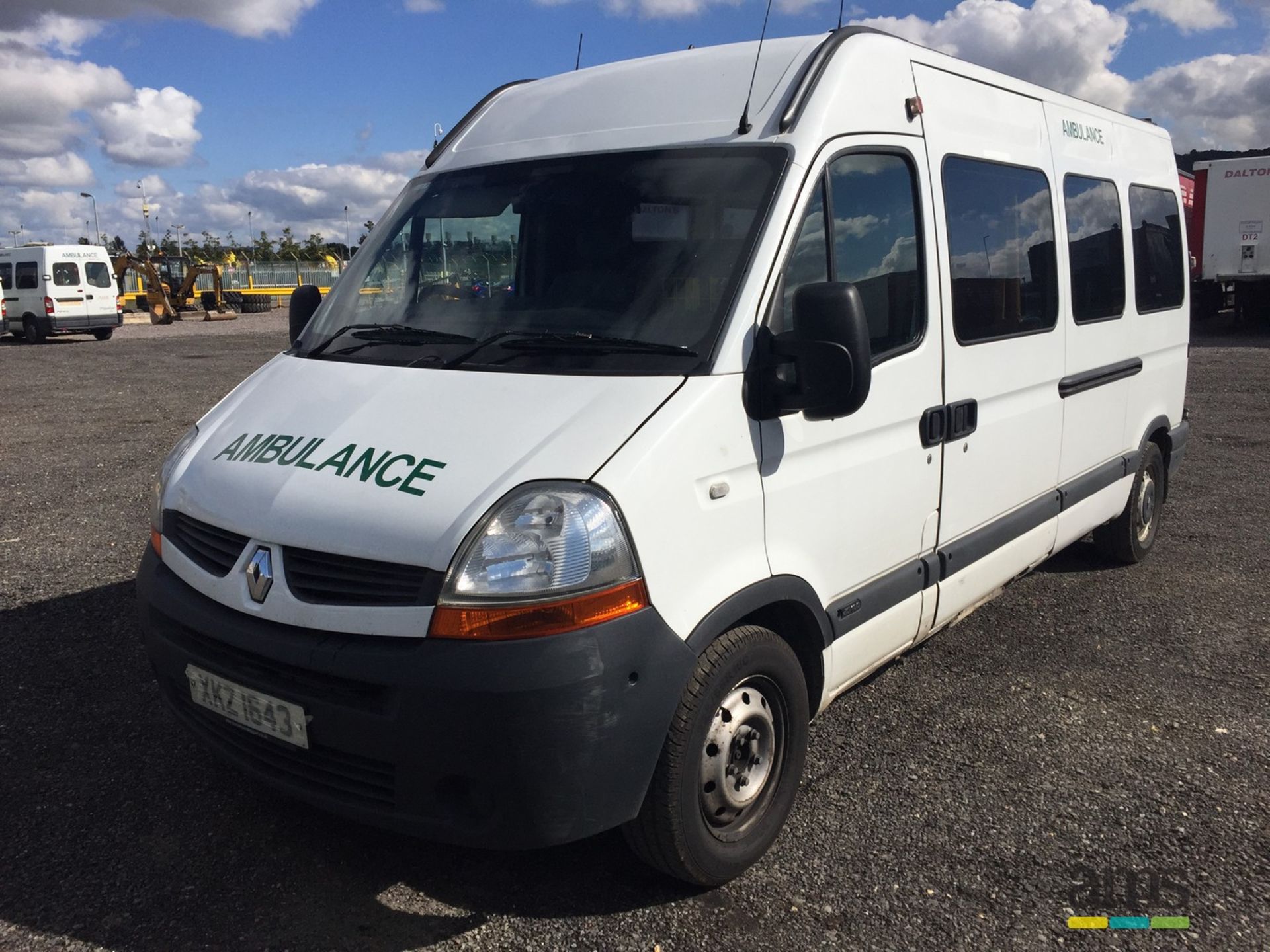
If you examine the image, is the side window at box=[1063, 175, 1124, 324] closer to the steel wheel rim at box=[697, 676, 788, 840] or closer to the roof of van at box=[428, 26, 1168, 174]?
the roof of van at box=[428, 26, 1168, 174]

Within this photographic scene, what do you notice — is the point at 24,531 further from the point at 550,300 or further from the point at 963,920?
the point at 963,920

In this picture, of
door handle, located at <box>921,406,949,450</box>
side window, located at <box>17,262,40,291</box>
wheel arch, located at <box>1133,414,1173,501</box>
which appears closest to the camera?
door handle, located at <box>921,406,949,450</box>

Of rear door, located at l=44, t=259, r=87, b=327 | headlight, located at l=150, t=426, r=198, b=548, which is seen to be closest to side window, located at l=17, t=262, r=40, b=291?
rear door, located at l=44, t=259, r=87, b=327

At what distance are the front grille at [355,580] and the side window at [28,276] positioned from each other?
2740 centimetres

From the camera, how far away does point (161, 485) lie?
339 centimetres

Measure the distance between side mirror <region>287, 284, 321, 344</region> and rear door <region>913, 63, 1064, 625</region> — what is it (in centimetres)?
248

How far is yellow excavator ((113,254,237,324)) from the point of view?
34.4 metres

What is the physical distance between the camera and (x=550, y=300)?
3.28 metres

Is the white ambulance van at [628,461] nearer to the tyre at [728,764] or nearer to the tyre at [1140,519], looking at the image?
the tyre at [728,764]

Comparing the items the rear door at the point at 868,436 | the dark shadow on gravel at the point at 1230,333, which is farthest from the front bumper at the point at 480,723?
the dark shadow on gravel at the point at 1230,333

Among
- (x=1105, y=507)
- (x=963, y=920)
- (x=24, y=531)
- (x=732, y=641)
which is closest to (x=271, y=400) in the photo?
(x=732, y=641)

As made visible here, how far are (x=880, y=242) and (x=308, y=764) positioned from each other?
7.72ft

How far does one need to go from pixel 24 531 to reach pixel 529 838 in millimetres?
5765

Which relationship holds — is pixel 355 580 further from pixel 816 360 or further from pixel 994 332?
pixel 994 332
